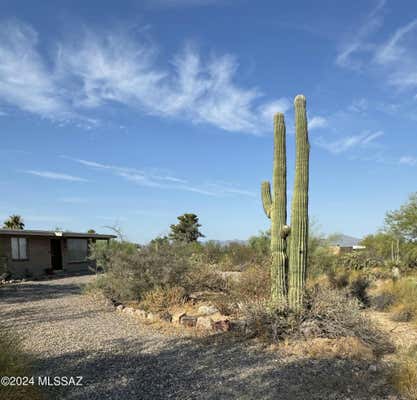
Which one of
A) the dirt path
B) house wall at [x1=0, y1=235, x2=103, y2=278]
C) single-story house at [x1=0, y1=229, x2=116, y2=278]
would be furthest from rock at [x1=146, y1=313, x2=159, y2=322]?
house wall at [x1=0, y1=235, x2=103, y2=278]

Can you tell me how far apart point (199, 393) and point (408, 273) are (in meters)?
11.4

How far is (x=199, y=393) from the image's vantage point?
14.8 ft

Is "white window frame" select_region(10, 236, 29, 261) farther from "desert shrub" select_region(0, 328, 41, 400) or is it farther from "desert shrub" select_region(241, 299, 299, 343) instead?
"desert shrub" select_region(0, 328, 41, 400)

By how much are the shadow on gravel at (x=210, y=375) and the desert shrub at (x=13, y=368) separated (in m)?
0.48

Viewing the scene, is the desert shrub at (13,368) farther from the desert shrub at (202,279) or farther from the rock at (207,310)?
the desert shrub at (202,279)

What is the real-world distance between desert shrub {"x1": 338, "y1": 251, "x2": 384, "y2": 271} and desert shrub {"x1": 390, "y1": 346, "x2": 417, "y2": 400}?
9.74 metres

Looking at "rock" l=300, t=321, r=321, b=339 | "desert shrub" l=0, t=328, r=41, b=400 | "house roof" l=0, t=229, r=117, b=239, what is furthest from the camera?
"house roof" l=0, t=229, r=117, b=239

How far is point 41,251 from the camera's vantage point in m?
19.8

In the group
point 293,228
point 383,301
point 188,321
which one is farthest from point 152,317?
point 383,301

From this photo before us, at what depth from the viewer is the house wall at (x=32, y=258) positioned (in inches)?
687

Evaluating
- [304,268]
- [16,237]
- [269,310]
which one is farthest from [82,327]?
[16,237]

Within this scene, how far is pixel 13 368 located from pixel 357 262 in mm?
13143

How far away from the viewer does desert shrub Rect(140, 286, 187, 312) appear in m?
9.73

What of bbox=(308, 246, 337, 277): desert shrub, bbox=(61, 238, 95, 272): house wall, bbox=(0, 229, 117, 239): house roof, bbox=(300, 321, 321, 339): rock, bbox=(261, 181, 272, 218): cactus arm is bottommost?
bbox=(61, 238, 95, 272): house wall
